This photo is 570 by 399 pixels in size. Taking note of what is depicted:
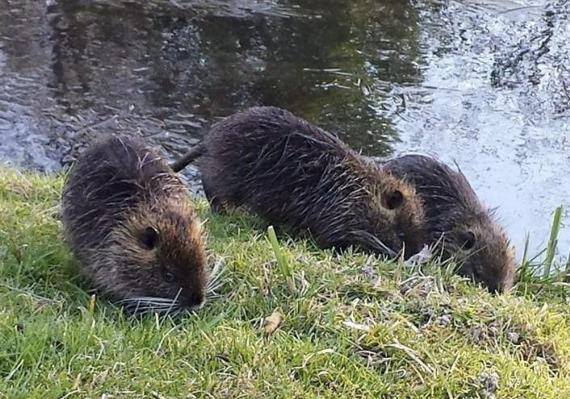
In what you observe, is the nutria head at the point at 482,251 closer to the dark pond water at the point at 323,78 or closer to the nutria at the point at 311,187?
the nutria at the point at 311,187

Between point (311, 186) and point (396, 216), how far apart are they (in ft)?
1.36

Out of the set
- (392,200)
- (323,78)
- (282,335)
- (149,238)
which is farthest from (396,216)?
(323,78)

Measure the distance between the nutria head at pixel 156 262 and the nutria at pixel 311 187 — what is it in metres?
1.05

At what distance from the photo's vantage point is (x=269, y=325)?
10.2 feet

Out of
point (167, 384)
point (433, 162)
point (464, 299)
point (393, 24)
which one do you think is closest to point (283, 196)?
point (433, 162)

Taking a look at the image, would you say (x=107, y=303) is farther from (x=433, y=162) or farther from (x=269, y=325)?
(x=433, y=162)

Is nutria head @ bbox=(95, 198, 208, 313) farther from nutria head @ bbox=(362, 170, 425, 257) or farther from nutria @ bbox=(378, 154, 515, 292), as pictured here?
nutria @ bbox=(378, 154, 515, 292)

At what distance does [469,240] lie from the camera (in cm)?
462

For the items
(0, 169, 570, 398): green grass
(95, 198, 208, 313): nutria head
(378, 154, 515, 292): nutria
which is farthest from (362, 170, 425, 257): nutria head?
(95, 198, 208, 313): nutria head

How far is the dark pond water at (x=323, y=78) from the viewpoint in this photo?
6.05 m

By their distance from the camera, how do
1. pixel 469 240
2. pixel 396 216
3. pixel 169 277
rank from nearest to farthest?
pixel 169 277 → pixel 396 216 → pixel 469 240

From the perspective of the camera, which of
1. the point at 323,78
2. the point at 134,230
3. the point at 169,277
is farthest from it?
the point at 323,78

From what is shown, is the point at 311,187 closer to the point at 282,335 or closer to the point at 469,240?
the point at 469,240

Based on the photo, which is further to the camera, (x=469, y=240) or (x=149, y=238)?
(x=469, y=240)
